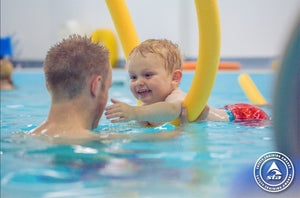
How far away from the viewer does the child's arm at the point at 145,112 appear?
77.8 inches

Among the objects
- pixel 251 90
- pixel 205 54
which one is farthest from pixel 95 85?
pixel 251 90

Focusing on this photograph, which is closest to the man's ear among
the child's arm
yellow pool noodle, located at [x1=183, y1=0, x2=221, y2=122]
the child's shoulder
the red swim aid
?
the child's arm

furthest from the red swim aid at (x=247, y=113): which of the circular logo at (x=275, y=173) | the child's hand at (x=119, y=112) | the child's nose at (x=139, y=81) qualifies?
the circular logo at (x=275, y=173)

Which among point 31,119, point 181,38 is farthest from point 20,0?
point 31,119

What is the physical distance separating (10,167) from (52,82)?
488mm

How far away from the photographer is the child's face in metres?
2.49

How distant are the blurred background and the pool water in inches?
A: 321

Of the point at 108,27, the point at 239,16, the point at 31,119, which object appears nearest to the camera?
the point at 31,119

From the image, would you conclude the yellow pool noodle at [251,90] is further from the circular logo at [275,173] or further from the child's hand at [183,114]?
the circular logo at [275,173]

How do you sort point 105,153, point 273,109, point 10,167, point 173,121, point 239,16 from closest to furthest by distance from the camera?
point 273,109 < point 10,167 < point 105,153 < point 173,121 < point 239,16

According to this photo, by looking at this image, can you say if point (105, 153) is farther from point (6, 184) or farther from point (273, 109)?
point (273, 109)

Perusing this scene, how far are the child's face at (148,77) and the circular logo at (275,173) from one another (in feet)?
4.04

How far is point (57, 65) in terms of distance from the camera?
177 cm

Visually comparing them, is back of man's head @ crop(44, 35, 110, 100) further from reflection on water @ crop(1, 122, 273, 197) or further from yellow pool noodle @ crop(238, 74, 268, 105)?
yellow pool noodle @ crop(238, 74, 268, 105)
